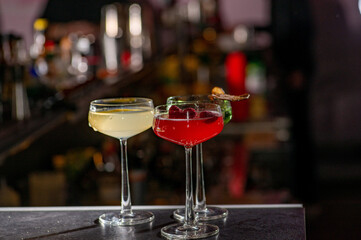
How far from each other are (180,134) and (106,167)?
1.84 m

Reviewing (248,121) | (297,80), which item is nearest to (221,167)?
(248,121)

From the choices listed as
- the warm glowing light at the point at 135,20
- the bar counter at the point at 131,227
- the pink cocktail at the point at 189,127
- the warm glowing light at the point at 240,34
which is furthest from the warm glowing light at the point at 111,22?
the pink cocktail at the point at 189,127

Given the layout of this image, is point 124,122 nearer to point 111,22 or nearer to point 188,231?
point 188,231

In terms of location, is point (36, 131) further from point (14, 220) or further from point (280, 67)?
point (280, 67)

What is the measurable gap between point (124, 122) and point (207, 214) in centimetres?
28

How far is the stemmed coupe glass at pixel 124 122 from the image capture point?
1.21 meters

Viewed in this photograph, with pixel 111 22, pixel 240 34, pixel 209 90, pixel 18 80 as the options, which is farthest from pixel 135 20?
pixel 18 80

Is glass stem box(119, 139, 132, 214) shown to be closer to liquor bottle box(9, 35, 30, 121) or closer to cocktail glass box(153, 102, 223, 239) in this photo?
cocktail glass box(153, 102, 223, 239)

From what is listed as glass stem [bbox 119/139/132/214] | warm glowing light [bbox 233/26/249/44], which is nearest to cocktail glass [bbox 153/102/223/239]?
glass stem [bbox 119/139/132/214]

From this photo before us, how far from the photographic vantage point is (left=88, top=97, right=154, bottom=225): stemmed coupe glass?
1.21 meters

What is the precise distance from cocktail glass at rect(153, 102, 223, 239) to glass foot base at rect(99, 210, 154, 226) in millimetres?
82

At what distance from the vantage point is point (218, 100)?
1229mm

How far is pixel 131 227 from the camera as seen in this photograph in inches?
45.1

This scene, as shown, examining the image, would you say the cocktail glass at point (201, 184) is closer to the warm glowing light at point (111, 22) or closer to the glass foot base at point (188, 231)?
the glass foot base at point (188, 231)
